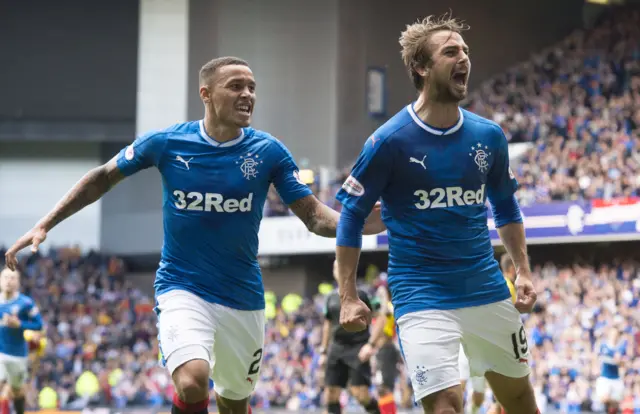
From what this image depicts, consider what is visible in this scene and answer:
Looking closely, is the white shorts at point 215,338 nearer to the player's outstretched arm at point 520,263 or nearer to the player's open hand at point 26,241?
the player's open hand at point 26,241

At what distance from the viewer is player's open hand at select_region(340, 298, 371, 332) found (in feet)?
17.7

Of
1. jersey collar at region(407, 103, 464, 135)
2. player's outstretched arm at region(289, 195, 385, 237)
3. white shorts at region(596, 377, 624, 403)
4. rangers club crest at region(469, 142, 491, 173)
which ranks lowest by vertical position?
white shorts at region(596, 377, 624, 403)

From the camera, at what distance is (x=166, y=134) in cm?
662

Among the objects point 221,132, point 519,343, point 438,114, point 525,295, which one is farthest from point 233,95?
point 519,343

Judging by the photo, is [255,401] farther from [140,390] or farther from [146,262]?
[146,262]

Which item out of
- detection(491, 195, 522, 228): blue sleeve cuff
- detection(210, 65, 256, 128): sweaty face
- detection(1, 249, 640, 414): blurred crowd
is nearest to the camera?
detection(491, 195, 522, 228): blue sleeve cuff

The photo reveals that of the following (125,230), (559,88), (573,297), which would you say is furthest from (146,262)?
(573,297)

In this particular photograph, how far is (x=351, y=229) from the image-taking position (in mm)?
5590

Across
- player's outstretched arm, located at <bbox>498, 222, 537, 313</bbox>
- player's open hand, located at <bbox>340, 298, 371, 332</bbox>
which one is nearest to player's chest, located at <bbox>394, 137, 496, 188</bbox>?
player's outstretched arm, located at <bbox>498, 222, 537, 313</bbox>

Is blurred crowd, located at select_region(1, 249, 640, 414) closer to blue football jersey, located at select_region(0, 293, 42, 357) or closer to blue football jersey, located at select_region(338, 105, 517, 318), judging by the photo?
blue football jersey, located at select_region(0, 293, 42, 357)

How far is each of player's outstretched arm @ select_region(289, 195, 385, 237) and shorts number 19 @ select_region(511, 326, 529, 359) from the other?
3.52 feet

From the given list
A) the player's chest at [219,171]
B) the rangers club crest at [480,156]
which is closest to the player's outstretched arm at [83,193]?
the player's chest at [219,171]

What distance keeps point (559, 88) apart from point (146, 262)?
13.3 metres

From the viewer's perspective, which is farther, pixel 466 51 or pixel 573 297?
pixel 573 297
